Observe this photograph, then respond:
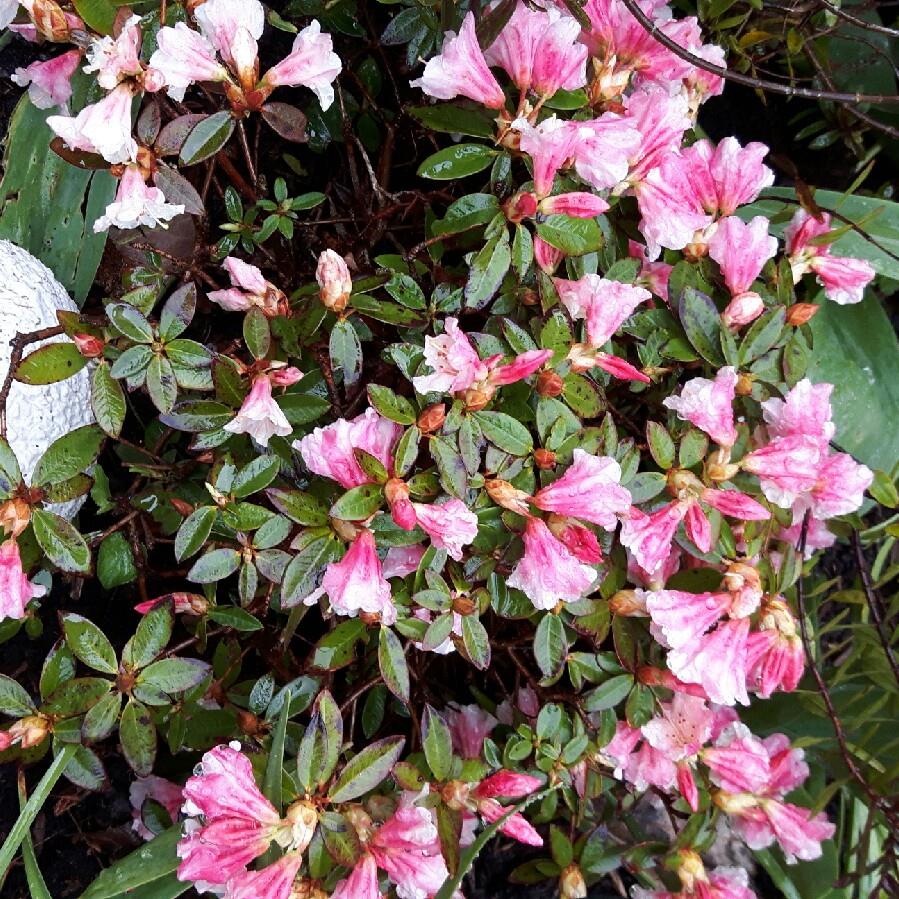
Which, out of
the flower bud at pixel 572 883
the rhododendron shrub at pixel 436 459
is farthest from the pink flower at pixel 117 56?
the flower bud at pixel 572 883

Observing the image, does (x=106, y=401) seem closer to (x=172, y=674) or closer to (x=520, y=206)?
(x=172, y=674)

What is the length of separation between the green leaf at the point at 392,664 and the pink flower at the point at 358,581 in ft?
0.21

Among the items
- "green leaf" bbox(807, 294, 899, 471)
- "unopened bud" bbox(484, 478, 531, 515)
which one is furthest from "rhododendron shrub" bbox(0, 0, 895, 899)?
"green leaf" bbox(807, 294, 899, 471)

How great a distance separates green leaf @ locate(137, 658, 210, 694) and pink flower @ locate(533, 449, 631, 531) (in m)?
0.36

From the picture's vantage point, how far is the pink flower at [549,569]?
76 cm

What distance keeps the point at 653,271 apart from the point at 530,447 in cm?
30

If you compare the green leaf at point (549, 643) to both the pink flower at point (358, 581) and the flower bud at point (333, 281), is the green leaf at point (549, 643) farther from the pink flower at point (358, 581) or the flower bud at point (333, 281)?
the flower bud at point (333, 281)

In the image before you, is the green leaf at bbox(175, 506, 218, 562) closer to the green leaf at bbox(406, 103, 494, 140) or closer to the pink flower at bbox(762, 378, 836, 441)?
the green leaf at bbox(406, 103, 494, 140)

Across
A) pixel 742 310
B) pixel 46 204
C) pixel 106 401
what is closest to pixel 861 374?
pixel 742 310

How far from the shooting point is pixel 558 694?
37.6 inches

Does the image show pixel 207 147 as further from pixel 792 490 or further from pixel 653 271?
pixel 792 490

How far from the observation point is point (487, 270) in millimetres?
791

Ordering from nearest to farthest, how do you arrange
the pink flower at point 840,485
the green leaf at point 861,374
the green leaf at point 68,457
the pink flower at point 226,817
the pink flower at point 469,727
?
the pink flower at point 226,817 → the green leaf at point 68,457 → the pink flower at point 840,485 → the pink flower at point 469,727 → the green leaf at point 861,374

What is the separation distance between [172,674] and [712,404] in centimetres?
56
